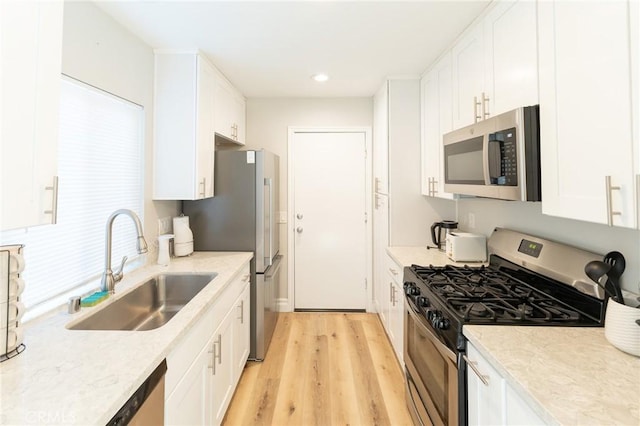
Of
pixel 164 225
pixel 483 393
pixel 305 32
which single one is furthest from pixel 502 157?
pixel 164 225

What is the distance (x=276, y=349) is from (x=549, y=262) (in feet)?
7.20

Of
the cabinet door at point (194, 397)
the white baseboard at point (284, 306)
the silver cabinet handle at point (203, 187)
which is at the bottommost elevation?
the white baseboard at point (284, 306)

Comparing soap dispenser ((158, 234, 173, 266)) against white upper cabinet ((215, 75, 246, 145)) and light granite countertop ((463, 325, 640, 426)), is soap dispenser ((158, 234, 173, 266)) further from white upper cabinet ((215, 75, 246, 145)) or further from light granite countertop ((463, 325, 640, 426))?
light granite countertop ((463, 325, 640, 426))

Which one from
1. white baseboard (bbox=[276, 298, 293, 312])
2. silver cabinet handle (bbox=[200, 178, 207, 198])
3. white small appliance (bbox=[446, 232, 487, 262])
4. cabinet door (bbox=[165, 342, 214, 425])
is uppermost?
silver cabinet handle (bbox=[200, 178, 207, 198])

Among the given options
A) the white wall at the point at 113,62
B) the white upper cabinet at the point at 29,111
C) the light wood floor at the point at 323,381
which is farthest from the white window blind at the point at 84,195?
the light wood floor at the point at 323,381

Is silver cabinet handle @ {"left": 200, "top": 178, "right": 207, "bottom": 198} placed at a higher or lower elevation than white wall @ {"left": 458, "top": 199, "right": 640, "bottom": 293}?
higher

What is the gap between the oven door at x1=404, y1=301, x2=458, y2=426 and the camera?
1.30 m

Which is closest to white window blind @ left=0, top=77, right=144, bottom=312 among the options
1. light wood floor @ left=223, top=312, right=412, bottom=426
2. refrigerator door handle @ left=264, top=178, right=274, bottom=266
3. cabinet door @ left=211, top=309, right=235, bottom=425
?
cabinet door @ left=211, top=309, right=235, bottom=425

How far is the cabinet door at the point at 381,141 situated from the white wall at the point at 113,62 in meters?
1.93

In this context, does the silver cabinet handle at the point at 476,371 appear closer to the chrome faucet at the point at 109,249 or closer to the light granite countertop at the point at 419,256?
the light granite countertop at the point at 419,256

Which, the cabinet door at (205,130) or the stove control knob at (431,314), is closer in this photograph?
the stove control knob at (431,314)

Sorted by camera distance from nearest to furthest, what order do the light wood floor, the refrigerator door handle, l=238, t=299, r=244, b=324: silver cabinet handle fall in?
the light wood floor, l=238, t=299, r=244, b=324: silver cabinet handle, the refrigerator door handle

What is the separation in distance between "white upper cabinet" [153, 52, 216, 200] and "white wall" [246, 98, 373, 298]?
49.5 inches

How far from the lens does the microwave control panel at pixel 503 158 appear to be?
1392mm
